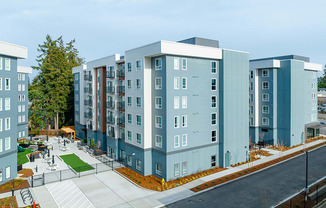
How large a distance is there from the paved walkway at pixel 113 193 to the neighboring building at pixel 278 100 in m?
20.3

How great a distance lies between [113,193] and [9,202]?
1050 cm

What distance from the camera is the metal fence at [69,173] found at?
29484mm

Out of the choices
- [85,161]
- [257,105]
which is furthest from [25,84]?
[257,105]

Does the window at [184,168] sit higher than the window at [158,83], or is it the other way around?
the window at [158,83]

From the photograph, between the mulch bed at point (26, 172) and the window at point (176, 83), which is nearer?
the window at point (176, 83)

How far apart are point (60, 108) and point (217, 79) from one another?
1978 inches

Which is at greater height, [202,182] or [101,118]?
[101,118]

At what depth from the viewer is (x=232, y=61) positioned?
113 ft

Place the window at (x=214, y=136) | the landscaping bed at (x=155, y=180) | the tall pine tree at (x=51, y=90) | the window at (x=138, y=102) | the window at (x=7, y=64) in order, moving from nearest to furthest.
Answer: the landscaping bed at (x=155, y=180) → the window at (x=7, y=64) → the window at (x=138, y=102) → the window at (x=214, y=136) → the tall pine tree at (x=51, y=90)

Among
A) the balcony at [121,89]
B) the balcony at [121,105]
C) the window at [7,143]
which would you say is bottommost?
the window at [7,143]

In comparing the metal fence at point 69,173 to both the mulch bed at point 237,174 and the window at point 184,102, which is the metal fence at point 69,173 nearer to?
the window at point 184,102

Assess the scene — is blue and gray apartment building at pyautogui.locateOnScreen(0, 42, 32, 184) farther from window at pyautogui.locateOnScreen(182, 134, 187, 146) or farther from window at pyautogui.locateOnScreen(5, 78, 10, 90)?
window at pyautogui.locateOnScreen(182, 134, 187, 146)

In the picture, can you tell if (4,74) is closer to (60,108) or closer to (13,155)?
(13,155)

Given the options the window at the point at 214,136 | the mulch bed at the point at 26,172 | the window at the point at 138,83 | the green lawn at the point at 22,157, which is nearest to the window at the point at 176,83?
the window at the point at 138,83
